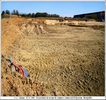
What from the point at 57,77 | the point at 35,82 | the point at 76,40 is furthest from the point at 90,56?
the point at 35,82

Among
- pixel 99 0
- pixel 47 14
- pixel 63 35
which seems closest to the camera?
Result: pixel 99 0

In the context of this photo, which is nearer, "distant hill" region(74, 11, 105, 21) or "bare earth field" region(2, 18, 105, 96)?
"bare earth field" region(2, 18, 105, 96)

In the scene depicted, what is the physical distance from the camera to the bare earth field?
996 cm

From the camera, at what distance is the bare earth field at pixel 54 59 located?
9.96 meters

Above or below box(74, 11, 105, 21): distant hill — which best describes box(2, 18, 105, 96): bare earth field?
below

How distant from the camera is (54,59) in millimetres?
10812

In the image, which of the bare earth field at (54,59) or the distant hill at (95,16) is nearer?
the bare earth field at (54,59)

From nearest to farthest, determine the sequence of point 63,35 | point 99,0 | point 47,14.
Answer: point 99,0
point 47,14
point 63,35

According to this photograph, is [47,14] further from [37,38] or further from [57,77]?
[57,77]

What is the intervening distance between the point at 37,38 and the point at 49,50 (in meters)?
0.57

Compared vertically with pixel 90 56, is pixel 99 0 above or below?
above

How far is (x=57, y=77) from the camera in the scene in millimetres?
10305

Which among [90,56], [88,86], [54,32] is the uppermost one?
[54,32]

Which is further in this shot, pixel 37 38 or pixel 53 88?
pixel 37 38
